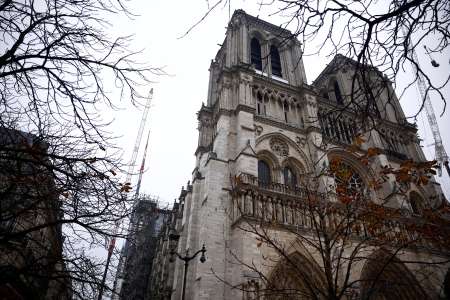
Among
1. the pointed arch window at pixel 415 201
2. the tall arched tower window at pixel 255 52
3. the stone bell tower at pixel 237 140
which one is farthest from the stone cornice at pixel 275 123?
the pointed arch window at pixel 415 201

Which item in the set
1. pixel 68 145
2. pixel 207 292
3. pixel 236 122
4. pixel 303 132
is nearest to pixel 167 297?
pixel 207 292

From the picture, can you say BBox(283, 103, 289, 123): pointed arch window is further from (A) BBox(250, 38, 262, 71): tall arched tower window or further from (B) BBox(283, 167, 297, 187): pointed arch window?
(A) BBox(250, 38, 262, 71): tall arched tower window

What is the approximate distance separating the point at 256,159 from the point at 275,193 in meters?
2.10

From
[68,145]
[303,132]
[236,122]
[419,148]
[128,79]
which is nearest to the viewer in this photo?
[128,79]

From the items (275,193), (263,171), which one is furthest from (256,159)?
(275,193)

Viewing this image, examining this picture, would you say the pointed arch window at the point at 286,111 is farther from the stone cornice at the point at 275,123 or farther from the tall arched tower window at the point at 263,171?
the tall arched tower window at the point at 263,171

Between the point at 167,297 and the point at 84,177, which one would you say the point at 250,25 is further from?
the point at 84,177

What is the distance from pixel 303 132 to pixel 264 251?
9310 mm

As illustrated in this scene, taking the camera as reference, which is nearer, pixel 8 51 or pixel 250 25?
pixel 8 51

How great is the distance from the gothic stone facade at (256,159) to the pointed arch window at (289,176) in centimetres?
8

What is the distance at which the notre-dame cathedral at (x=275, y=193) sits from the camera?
38.5ft

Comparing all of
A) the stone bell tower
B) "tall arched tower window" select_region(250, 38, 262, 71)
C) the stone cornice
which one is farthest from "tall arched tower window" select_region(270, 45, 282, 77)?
the stone cornice

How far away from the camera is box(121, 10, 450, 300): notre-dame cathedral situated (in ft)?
38.5

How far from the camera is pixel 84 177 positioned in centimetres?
497
